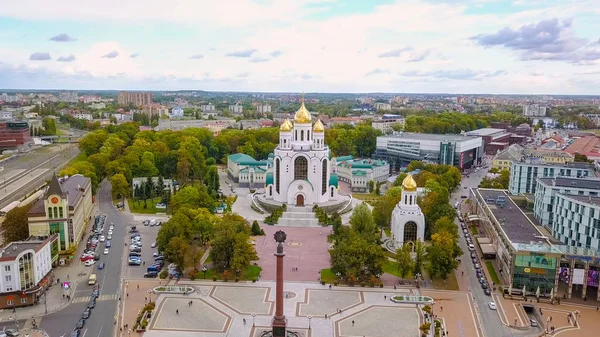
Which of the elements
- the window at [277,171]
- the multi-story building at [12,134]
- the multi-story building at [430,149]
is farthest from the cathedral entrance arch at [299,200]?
the multi-story building at [12,134]

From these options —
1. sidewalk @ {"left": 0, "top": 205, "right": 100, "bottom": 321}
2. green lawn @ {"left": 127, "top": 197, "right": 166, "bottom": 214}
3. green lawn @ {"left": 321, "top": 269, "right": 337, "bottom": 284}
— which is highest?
green lawn @ {"left": 127, "top": 197, "right": 166, "bottom": 214}

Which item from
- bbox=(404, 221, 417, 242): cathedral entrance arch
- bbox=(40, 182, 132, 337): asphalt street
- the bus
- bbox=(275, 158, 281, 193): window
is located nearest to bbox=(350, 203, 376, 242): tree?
bbox=(404, 221, 417, 242): cathedral entrance arch

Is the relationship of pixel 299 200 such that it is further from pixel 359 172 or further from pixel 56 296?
pixel 56 296

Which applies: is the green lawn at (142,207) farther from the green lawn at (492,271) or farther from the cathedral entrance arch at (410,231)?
the green lawn at (492,271)

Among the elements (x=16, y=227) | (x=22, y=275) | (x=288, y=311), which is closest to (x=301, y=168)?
(x=288, y=311)

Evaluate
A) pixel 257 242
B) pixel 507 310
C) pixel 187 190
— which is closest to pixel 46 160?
pixel 187 190

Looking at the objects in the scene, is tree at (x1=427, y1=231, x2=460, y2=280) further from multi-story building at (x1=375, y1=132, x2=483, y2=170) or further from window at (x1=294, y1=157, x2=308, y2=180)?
multi-story building at (x1=375, y1=132, x2=483, y2=170)
